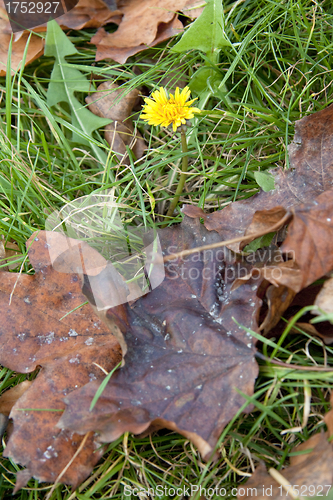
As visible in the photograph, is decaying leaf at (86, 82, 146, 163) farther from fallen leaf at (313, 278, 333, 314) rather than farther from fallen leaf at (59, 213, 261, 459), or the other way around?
fallen leaf at (313, 278, 333, 314)

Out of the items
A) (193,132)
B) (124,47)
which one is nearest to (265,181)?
(193,132)

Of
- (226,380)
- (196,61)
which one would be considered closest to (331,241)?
(226,380)

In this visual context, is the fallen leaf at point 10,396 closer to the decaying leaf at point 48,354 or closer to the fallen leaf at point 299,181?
the decaying leaf at point 48,354

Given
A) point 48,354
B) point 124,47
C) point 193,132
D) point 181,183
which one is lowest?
point 48,354

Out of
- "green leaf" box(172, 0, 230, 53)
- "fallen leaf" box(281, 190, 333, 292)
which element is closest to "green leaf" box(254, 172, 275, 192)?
"fallen leaf" box(281, 190, 333, 292)

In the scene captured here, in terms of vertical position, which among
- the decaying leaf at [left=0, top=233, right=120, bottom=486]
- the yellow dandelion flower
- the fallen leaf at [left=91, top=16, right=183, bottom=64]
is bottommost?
the decaying leaf at [left=0, top=233, right=120, bottom=486]

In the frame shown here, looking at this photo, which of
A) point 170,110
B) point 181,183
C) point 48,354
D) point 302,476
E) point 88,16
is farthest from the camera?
point 88,16

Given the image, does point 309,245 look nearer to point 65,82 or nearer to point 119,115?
point 119,115
